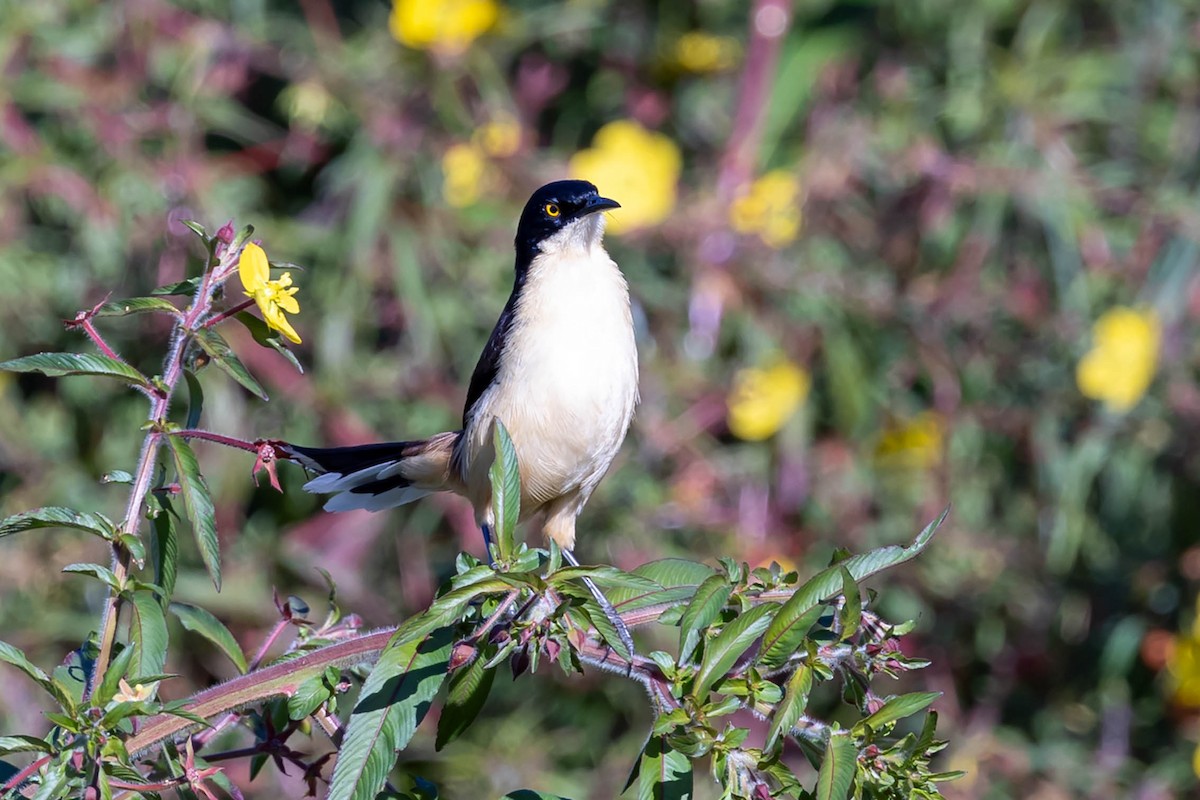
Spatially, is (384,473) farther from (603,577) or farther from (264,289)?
(603,577)

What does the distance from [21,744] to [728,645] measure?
96cm

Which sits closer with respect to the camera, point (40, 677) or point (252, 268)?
point (40, 677)

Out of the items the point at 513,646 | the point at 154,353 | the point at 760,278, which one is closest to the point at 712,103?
the point at 760,278

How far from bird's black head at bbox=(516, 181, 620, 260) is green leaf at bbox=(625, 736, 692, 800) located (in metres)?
2.10

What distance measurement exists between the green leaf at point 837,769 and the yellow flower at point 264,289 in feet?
3.18

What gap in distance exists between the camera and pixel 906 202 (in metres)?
5.95

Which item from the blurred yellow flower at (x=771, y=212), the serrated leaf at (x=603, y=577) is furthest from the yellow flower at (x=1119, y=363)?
the serrated leaf at (x=603, y=577)

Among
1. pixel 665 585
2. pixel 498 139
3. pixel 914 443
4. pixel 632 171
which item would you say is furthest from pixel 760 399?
pixel 665 585

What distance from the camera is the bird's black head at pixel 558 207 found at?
383 centimetres

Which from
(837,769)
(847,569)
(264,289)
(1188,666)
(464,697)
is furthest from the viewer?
(1188,666)

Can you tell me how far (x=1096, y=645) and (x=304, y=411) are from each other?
10.8 feet

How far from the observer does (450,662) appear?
78.4 inches

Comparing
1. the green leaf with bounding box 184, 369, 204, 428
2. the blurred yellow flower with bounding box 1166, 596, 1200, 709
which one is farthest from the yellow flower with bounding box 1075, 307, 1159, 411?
the green leaf with bounding box 184, 369, 204, 428

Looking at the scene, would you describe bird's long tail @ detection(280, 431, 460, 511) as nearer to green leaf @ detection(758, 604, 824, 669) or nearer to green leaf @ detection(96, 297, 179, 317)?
green leaf @ detection(96, 297, 179, 317)
